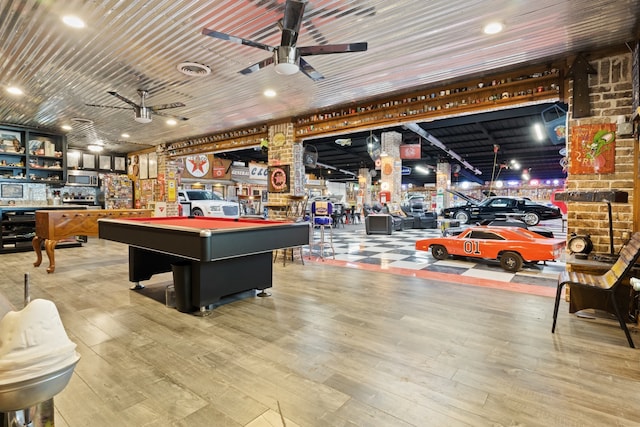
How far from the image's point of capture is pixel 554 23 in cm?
299

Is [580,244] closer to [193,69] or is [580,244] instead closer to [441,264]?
[441,264]

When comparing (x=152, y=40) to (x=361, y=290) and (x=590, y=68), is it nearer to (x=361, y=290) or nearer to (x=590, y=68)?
(x=361, y=290)

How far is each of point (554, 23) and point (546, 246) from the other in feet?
10.4

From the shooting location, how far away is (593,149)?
3.41m

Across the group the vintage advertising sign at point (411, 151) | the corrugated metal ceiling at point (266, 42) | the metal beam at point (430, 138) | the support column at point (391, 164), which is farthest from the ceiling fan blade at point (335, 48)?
the vintage advertising sign at point (411, 151)

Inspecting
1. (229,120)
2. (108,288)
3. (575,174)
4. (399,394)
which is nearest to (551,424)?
(399,394)

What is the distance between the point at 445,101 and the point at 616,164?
2.23m

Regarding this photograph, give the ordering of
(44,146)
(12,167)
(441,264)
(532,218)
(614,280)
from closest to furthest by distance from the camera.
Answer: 1. (614,280)
2. (441,264)
3. (12,167)
4. (44,146)
5. (532,218)

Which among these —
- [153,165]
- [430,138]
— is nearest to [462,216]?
[430,138]

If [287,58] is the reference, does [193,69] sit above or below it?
above

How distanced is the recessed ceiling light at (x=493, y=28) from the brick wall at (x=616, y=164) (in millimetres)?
1267

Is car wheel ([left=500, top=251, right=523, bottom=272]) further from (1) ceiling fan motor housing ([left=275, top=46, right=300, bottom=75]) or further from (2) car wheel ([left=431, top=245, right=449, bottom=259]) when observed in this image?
(1) ceiling fan motor housing ([left=275, top=46, right=300, bottom=75])

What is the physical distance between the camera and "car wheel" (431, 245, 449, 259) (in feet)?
19.7

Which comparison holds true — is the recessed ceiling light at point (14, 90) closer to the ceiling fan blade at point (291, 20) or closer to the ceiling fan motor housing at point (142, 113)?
the ceiling fan motor housing at point (142, 113)
